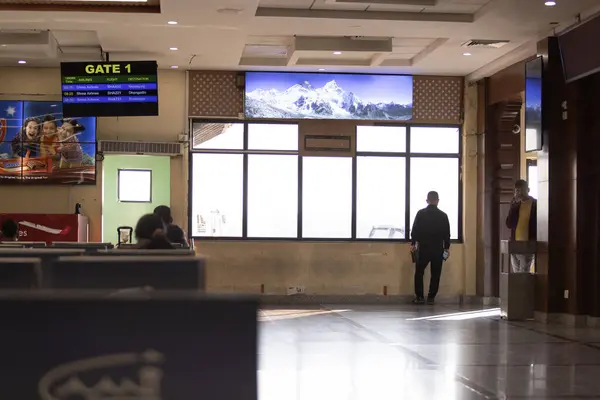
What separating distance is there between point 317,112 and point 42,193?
4426 mm

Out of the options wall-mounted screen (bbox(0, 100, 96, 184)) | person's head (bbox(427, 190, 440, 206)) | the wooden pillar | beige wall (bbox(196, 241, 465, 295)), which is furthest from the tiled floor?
wall-mounted screen (bbox(0, 100, 96, 184))

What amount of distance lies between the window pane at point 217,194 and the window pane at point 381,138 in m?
1.96

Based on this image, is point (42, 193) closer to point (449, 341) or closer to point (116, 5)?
point (116, 5)

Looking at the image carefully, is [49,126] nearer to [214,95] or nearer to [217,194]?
[214,95]

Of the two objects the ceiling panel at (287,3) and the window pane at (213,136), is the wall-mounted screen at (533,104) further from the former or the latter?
the window pane at (213,136)

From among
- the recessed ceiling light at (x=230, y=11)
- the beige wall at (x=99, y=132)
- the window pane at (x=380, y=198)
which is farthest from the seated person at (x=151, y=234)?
the window pane at (x=380, y=198)

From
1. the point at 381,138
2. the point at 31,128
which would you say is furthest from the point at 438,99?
the point at 31,128

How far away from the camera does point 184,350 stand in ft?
7.55

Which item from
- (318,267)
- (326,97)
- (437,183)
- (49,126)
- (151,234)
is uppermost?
(326,97)

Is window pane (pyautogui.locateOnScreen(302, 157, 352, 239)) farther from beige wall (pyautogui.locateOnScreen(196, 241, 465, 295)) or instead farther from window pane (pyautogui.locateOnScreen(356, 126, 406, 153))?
window pane (pyautogui.locateOnScreen(356, 126, 406, 153))

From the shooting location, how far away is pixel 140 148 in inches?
529

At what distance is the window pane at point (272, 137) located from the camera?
45.4 ft

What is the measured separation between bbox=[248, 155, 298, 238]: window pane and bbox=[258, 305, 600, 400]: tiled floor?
280 centimetres

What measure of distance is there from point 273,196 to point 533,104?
458cm
